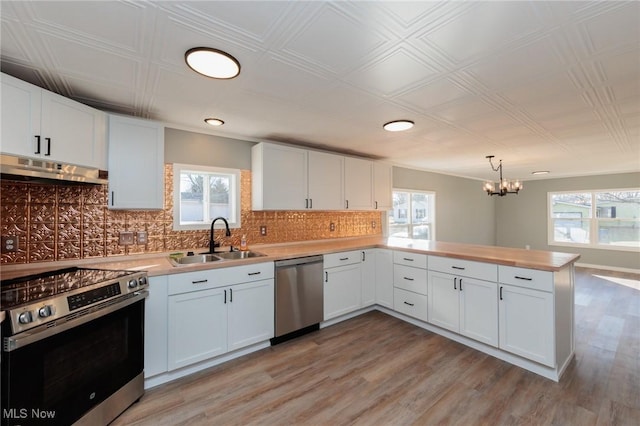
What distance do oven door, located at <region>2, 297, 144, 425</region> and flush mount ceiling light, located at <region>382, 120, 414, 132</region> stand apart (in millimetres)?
2688

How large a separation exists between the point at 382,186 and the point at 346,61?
2.85m

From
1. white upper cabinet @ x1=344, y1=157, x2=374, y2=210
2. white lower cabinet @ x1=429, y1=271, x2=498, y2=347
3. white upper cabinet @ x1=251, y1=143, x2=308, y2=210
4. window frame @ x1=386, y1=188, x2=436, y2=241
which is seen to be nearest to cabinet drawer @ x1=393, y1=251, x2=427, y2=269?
white lower cabinet @ x1=429, y1=271, x2=498, y2=347

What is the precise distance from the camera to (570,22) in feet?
4.25

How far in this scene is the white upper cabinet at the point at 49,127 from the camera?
5.18ft

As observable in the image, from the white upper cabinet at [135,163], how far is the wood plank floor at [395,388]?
5.19ft

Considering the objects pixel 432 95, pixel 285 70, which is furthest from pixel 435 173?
pixel 285 70

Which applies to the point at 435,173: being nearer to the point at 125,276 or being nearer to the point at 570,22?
the point at 570,22

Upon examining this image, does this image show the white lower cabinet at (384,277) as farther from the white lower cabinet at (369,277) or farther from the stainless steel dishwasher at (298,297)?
the stainless steel dishwasher at (298,297)

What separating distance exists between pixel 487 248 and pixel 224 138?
3.30 m

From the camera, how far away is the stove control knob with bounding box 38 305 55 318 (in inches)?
53.5

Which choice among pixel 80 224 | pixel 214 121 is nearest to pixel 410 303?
pixel 214 121

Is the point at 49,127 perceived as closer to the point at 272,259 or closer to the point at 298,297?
the point at 272,259

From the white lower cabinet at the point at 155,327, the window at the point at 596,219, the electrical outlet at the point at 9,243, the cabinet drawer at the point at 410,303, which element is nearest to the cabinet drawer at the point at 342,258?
the cabinet drawer at the point at 410,303

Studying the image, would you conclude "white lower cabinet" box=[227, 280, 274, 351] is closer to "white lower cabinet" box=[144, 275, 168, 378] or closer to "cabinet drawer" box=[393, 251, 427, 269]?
"white lower cabinet" box=[144, 275, 168, 378]
